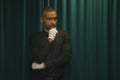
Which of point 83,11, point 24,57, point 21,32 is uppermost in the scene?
point 83,11

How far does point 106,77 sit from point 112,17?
69 cm

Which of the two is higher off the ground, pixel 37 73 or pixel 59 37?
pixel 59 37

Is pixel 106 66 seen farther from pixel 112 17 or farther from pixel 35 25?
pixel 35 25

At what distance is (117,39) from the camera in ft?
11.5

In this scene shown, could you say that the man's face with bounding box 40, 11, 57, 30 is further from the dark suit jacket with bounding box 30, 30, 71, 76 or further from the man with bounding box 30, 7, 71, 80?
the dark suit jacket with bounding box 30, 30, 71, 76

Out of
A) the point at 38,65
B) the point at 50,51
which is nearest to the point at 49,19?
the point at 50,51

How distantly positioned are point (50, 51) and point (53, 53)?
36 millimetres

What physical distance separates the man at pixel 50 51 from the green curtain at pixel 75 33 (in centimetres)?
47

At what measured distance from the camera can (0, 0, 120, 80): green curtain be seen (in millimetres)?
3426

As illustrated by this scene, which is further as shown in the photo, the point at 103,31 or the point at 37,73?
the point at 103,31

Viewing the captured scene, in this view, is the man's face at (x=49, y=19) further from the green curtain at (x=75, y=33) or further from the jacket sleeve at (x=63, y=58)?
the green curtain at (x=75, y=33)

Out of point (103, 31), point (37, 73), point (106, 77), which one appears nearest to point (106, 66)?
point (106, 77)

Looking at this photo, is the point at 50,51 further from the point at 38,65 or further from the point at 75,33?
the point at 75,33

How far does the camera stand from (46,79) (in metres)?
2.89
